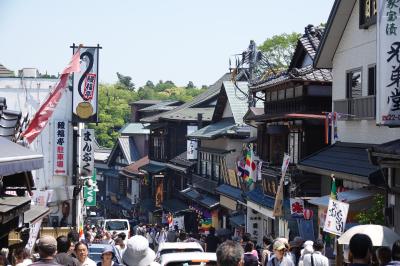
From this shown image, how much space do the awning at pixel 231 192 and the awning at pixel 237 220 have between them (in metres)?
0.99

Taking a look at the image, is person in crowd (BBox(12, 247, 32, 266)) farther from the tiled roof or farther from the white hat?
the tiled roof

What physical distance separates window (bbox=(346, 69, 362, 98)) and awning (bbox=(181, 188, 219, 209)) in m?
20.5

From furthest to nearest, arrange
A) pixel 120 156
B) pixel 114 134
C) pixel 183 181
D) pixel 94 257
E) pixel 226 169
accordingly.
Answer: pixel 114 134 → pixel 120 156 → pixel 183 181 → pixel 226 169 → pixel 94 257

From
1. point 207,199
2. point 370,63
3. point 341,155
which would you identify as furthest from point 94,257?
point 207,199

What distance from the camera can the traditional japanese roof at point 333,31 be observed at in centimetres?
2258

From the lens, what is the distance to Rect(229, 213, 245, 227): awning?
37.2 meters

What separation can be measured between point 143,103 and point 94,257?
57719 millimetres

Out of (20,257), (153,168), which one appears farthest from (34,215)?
(153,168)

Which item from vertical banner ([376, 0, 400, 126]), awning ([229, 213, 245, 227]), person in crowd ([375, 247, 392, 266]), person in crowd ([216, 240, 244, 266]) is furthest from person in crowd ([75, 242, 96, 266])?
awning ([229, 213, 245, 227])

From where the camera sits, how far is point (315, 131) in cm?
2769

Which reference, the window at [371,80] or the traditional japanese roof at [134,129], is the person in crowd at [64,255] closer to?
the window at [371,80]

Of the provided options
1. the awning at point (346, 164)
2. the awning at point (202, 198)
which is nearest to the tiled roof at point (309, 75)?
the awning at point (346, 164)

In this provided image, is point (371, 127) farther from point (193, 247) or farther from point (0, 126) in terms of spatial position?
point (0, 126)

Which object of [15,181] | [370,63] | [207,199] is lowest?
[207,199]
